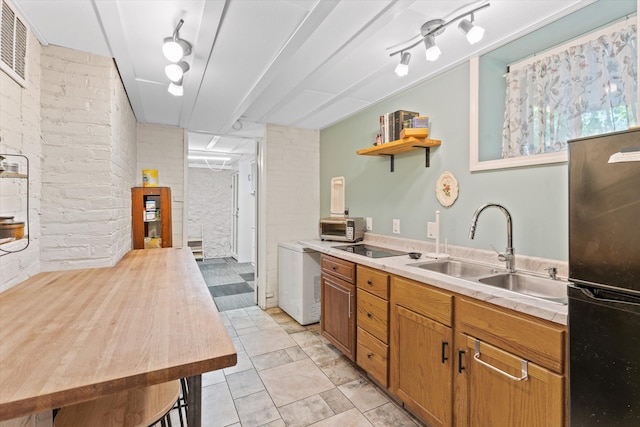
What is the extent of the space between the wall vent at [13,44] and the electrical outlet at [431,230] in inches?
102

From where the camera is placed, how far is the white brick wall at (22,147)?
4.45ft

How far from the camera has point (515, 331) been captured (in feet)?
4.12

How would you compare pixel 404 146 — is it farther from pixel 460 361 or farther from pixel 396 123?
pixel 460 361

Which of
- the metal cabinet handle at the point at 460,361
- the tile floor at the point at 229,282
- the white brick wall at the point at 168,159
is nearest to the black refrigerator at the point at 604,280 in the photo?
the metal cabinet handle at the point at 460,361

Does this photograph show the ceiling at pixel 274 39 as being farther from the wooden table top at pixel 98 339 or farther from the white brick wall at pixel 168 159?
the wooden table top at pixel 98 339

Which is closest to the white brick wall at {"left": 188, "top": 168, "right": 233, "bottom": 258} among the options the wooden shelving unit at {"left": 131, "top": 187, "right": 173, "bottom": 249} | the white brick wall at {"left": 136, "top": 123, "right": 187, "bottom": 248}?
the white brick wall at {"left": 136, "top": 123, "right": 187, "bottom": 248}

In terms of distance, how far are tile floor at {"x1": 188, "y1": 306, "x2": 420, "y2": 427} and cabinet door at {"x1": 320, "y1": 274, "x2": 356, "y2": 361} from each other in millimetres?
169

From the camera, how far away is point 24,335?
36.9 inches

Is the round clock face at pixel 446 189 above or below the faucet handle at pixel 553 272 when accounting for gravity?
above

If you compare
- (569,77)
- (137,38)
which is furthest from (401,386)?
(137,38)

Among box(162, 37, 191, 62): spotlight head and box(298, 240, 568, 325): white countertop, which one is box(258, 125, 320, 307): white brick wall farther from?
box(162, 37, 191, 62): spotlight head

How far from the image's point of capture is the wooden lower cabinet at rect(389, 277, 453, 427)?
1.57m

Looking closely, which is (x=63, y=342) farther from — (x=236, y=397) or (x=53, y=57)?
(x=53, y=57)

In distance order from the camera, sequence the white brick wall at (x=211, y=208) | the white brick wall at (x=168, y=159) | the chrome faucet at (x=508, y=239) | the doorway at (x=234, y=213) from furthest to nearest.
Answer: the white brick wall at (x=211, y=208) → the doorway at (x=234, y=213) → the white brick wall at (x=168, y=159) → the chrome faucet at (x=508, y=239)
